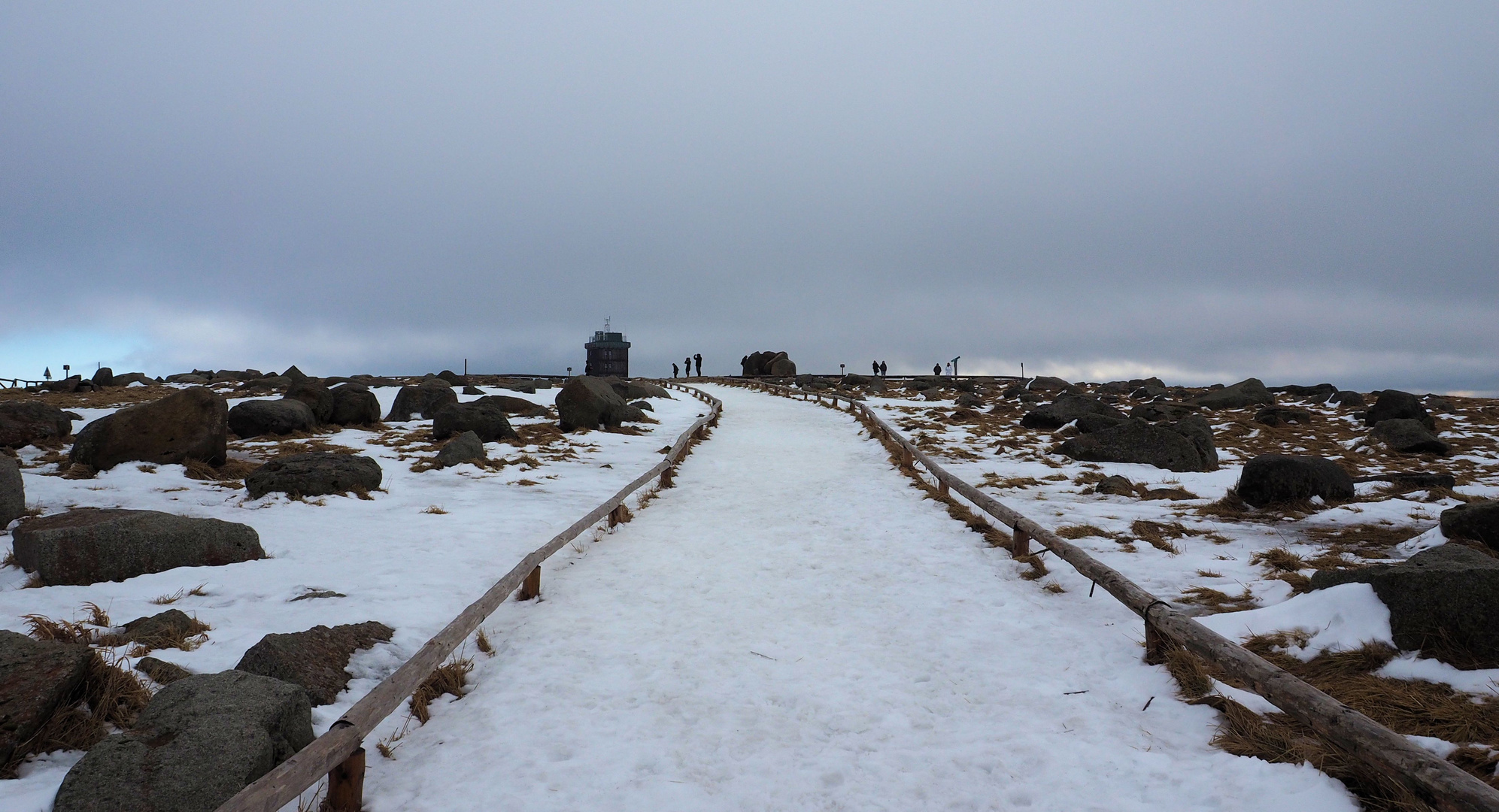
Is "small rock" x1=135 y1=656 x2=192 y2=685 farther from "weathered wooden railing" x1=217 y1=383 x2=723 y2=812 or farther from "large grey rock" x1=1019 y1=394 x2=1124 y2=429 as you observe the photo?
"large grey rock" x1=1019 y1=394 x2=1124 y2=429

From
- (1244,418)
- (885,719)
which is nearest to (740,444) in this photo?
(885,719)

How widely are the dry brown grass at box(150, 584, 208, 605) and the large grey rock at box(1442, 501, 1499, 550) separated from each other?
1336 centimetres

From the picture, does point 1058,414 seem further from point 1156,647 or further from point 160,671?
point 160,671

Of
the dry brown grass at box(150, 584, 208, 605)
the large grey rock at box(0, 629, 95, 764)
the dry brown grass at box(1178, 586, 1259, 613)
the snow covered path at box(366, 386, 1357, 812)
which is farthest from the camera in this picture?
the dry brown grass at box(1178, 586, 1259, 613)

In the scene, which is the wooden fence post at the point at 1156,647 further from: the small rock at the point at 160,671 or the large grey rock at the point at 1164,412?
the large grey rock at the point at 1164,412

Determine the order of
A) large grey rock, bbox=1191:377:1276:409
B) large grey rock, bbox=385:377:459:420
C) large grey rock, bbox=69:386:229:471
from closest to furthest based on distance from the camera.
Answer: large grey rock, bbox=69:386:229:471 < large grey rock, bbox=385:377:459:420 < large grey rock, bbox=1191:377:1276:409

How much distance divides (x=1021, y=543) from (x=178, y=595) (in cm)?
928

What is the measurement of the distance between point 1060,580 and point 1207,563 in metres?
1.91

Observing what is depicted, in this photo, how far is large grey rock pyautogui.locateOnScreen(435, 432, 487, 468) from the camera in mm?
14594

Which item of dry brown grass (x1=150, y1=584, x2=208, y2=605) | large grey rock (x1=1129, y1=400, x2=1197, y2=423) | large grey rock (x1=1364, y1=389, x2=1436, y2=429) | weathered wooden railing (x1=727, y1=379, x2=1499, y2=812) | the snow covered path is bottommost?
the snow covered path

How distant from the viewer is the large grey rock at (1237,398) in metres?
31.6

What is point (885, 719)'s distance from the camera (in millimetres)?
4887

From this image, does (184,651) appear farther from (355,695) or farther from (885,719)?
(885,719)

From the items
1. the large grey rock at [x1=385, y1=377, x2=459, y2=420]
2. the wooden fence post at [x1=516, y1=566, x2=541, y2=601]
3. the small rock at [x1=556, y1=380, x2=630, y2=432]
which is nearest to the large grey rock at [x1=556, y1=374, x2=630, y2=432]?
the small rock at [x1=556, y1=380, x2=630, y2=432]
